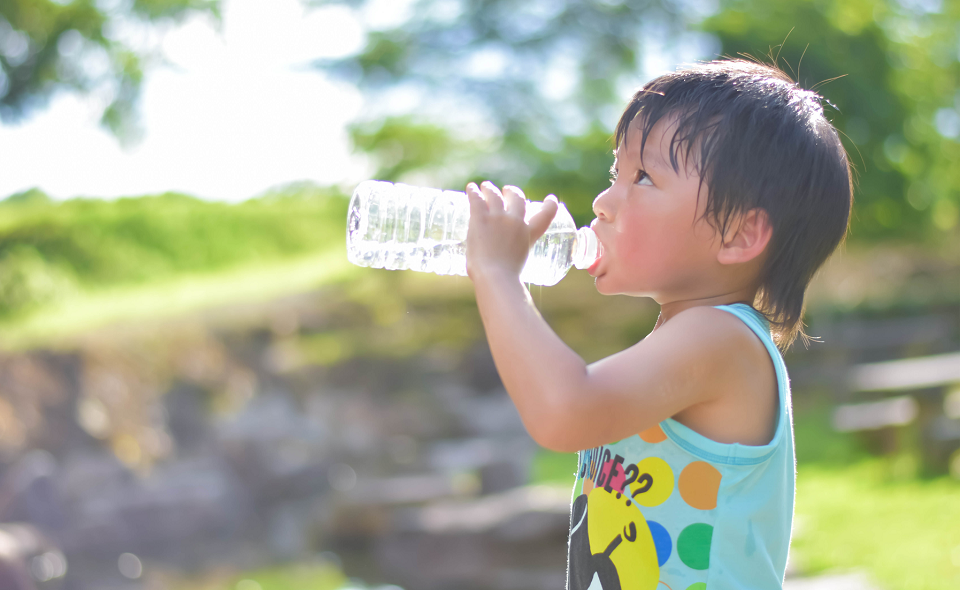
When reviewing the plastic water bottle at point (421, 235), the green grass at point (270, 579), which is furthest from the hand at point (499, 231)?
the green grass at point (270, 579)

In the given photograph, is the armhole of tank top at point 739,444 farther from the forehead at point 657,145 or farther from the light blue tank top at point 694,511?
the forehead at point 657,145

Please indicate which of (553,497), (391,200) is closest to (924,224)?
(553,497)

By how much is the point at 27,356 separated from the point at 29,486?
4.79 ft

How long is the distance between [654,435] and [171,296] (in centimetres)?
643

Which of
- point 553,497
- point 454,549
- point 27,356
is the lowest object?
point 454,549

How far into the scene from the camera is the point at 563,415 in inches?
40.1

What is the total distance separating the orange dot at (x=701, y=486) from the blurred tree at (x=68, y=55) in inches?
202

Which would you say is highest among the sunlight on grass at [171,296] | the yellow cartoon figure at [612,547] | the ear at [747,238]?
the ear at [747,238]

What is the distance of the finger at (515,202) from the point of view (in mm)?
1157

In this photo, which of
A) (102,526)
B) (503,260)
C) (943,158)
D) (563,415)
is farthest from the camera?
(943,158)

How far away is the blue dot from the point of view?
1.14 meters

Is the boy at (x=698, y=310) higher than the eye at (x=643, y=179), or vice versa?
the eye at (x=643, y=179)

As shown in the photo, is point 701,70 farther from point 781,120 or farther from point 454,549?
point 454,549

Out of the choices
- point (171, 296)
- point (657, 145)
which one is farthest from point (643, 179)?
point (171, 296)
